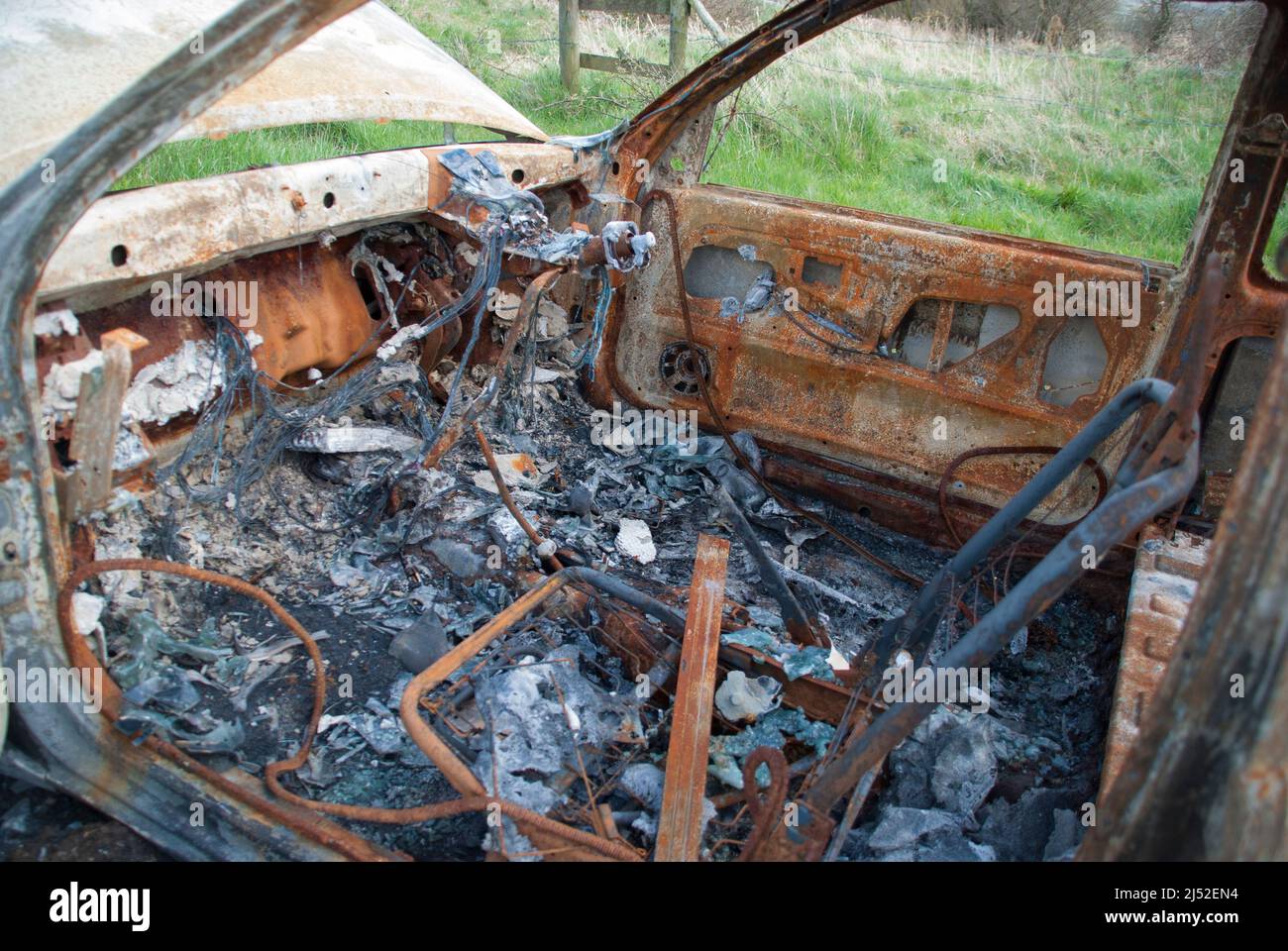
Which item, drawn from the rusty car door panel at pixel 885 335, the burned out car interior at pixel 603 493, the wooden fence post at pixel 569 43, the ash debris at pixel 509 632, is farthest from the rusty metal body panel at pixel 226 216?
the wooden fence post at pixel 569 43

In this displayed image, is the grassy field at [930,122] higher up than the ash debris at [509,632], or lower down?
higher up

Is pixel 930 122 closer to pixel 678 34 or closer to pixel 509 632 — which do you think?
pixel 678 34

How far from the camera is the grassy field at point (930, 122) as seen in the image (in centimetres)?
746

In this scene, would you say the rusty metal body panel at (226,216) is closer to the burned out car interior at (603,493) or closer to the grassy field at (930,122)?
the burned out car interior at (603,493)

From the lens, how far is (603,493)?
3777 mm

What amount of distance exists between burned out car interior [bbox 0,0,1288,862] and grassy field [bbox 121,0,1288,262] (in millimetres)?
2920

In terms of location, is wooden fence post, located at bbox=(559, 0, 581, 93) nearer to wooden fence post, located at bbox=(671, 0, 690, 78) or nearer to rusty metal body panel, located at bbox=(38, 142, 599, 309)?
wooden fence post, located at bbox=(671, 0, 690, 78)

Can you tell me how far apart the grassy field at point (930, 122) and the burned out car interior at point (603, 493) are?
9.58 feet

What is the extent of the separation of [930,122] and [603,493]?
7.01 m

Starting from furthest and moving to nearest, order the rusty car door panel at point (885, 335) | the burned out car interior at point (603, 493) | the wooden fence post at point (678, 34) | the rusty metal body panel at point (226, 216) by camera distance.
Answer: the wooden fence post at point (678, 34), the rusty car door panel at point (885, 335), the rusty metal body panel at point (226, 216), the burned out car interior at point (603, 493)

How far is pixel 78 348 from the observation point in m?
2.24

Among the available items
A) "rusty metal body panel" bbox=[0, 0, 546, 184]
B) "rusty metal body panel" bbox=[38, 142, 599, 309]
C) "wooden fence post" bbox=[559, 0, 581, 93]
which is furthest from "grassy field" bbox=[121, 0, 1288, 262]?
"rusty metal body panel" bbox=[38, 142, 599, 309]

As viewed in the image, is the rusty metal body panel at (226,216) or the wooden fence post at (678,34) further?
the wooden fence post at (678,34)

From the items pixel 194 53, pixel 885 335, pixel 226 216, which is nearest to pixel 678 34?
pixel 885 335
